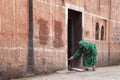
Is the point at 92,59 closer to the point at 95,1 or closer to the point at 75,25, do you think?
the point at 75,25

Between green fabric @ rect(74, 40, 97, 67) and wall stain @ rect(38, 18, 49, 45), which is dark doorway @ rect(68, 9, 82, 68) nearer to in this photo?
Answer: green fabric @ rect(74, 40, 97, 67)

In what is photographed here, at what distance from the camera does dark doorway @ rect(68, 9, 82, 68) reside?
16634 mm

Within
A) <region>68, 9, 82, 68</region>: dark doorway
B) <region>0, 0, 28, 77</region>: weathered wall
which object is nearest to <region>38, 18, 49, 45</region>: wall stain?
<region>0, 0, 28, 77</region>: weathered wall

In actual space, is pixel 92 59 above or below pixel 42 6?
below

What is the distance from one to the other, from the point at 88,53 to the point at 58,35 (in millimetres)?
1928

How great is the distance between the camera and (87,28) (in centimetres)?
1725

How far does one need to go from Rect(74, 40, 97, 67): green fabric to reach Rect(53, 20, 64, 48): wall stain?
2.93ft

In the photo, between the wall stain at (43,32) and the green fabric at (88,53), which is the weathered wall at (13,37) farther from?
the green fabric at (88,53)

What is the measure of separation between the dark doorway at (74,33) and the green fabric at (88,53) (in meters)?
0.85

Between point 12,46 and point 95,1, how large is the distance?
Result: 793 centimetres

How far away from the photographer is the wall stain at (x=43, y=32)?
12844 millimetres

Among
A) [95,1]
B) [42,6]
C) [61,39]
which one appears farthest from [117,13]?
[42,6]

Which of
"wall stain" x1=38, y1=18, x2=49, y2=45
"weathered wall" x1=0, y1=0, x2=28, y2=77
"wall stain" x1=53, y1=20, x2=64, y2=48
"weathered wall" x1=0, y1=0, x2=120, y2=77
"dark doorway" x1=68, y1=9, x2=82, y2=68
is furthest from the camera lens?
"dark doorway" x1=68, y1=9, x2=82, y2=68

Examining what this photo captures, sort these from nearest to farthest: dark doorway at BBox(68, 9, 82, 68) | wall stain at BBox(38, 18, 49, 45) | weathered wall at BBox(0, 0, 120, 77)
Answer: weathered wall at BBox(0, 0, 120, 77) < wall stain at BBox(38, 18, 49, 45) < dark doorway at BBox(68, 9, 82, 68)
